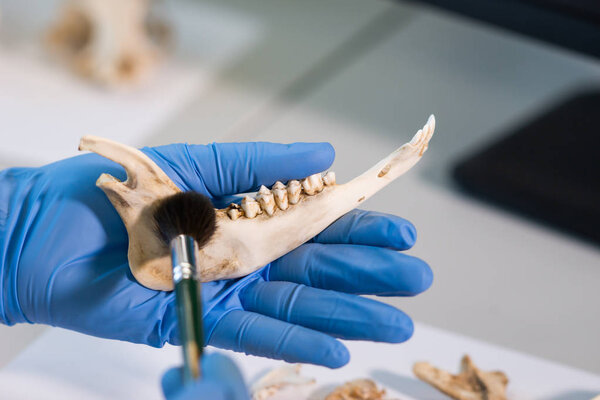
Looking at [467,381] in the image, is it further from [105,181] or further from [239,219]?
[105,181]

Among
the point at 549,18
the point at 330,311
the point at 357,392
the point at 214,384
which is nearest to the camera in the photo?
the point at 214,384

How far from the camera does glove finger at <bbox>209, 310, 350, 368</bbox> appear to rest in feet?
2.72

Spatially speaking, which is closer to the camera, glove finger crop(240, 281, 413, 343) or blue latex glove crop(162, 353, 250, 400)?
blue latex glove crop(162, 353, 250, 400)

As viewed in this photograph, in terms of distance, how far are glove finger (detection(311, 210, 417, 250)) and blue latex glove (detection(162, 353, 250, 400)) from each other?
30cm

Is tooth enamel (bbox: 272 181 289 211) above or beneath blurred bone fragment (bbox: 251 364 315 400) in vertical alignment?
above

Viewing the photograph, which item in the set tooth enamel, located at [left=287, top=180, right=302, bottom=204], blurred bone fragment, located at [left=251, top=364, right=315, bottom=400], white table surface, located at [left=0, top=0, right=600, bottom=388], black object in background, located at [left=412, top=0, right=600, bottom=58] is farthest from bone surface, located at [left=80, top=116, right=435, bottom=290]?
black object in background, located at [left=412, top=0, right=600, bottom=58]

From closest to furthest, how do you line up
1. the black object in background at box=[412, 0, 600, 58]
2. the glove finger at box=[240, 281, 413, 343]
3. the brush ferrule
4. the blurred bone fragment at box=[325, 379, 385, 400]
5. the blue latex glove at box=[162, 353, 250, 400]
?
the blue latex glove at box=[162, 353, 250, 400]
the brush ferrule
the glove finger at box=[240, 281, 413, 343]
the blurred bone fragment at box=[325, 379, 385, 400]
the black object in background at box=[412, 0, 600, 58]

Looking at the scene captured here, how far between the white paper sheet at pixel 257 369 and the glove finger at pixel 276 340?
0.68 feet

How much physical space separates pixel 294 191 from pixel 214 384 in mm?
339

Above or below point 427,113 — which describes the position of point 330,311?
below

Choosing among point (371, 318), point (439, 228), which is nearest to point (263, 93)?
point (439, 228)

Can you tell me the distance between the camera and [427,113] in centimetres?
164

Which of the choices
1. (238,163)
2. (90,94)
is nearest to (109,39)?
(90,94)

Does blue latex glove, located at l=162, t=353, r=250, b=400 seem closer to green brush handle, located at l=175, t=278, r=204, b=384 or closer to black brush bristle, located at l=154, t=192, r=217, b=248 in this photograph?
green brush handle, located at l=175, t=278, r=204, b=384
